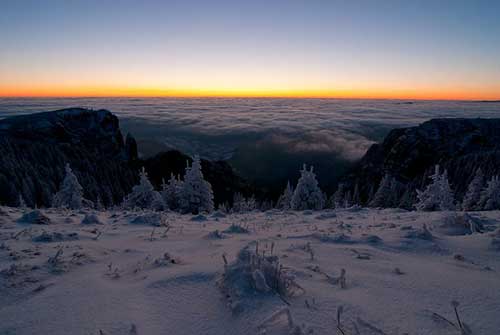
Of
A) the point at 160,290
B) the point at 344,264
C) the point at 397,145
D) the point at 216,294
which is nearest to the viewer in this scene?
the point at 216,294

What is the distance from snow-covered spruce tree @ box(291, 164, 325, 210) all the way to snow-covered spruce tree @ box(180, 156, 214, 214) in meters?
9.75

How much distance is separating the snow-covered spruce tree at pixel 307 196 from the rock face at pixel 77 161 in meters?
57.8

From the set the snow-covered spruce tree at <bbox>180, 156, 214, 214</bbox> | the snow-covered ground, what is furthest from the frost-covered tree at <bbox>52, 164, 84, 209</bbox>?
the snow-covered ground

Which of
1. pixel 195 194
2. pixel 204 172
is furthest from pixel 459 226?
pixel 204 172

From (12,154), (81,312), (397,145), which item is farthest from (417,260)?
(397,145)

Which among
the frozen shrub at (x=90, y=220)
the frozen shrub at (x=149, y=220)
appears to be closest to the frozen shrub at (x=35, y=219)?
the frozen shrub at (x=90, y=220)

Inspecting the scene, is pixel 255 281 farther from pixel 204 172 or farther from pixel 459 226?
pixel 204 172

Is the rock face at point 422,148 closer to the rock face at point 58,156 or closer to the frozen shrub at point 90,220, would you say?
the rock face at point 58,156

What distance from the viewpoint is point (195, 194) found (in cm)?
3228

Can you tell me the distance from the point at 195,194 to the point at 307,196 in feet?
41.6

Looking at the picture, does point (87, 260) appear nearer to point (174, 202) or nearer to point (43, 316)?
point (43, 316)

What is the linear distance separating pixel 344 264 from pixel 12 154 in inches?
3761

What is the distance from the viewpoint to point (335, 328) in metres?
2.43

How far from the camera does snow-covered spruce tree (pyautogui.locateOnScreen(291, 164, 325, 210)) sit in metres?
33.7
